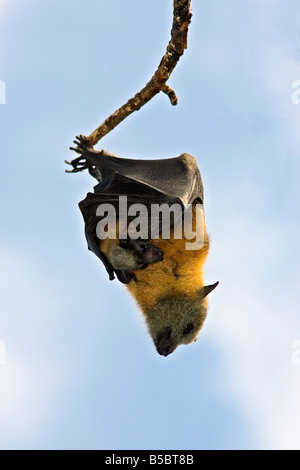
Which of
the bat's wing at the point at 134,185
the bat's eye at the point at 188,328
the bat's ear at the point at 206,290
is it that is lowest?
the bat's eye at the point at 188,328

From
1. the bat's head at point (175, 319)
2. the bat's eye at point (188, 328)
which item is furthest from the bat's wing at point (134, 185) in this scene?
the bat's eye at point (188, 328)

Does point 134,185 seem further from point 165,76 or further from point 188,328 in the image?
point 188,328

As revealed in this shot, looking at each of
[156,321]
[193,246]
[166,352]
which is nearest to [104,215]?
[193,246]

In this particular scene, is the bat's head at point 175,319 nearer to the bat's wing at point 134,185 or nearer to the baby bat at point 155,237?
the baby bat at point 155,237

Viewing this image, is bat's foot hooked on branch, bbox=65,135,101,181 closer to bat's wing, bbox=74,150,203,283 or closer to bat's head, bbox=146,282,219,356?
bat's wing, bbox=74,150,203,283

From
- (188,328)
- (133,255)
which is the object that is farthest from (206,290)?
(133,255)

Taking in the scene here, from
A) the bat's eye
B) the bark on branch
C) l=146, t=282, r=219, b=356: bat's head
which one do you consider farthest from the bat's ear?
the bark on branch
